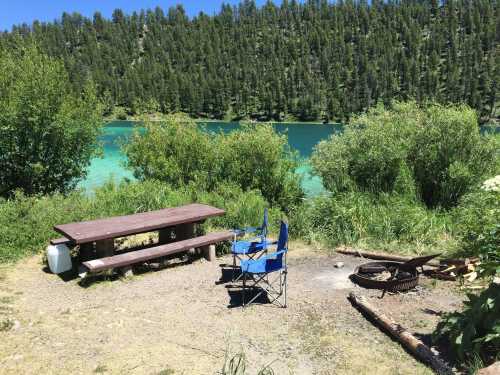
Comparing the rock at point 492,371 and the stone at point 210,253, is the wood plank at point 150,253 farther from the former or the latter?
the rock at point 492,371

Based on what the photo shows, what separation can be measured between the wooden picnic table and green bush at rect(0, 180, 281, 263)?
1.27 meters

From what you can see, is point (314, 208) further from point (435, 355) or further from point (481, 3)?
point (481, 3)

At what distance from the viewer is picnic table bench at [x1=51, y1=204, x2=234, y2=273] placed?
711cm

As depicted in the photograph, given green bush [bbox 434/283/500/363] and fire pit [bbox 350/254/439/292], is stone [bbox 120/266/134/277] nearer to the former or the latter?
fire pit [bbox 350/254/439/292]

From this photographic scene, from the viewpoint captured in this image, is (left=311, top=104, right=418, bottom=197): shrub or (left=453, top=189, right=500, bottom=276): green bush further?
(left=311, top=104, right=418, bottom=197): shrub

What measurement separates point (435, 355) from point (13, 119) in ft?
41.0

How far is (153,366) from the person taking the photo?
4.59 meters

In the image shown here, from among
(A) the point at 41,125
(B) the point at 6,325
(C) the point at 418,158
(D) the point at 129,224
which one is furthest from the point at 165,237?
(C) the point at 418,158

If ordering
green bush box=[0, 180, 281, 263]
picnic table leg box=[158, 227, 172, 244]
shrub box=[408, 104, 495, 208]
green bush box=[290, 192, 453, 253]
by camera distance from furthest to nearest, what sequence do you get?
shrub box=[408, 104, 495, 208]
green bush box=[290, 192, 453, 253]
picnic table leg box=[158, 227, 172, 244]
green bush box=[0, 180, 281, 263]

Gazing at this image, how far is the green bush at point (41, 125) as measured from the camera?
13227 mm

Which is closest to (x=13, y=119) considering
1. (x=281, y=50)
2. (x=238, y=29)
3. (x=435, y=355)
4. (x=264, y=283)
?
(x=264, y=283)

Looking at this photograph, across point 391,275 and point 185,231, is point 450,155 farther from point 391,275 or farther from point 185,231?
point 185,231

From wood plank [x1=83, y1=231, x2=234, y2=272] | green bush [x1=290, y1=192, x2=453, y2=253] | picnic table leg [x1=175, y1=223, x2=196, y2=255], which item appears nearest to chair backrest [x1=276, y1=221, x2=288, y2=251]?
wood plank [x1=83, y1=231, x2=234, y2=272]

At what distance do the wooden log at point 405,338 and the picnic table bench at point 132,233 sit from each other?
308 centimetres
